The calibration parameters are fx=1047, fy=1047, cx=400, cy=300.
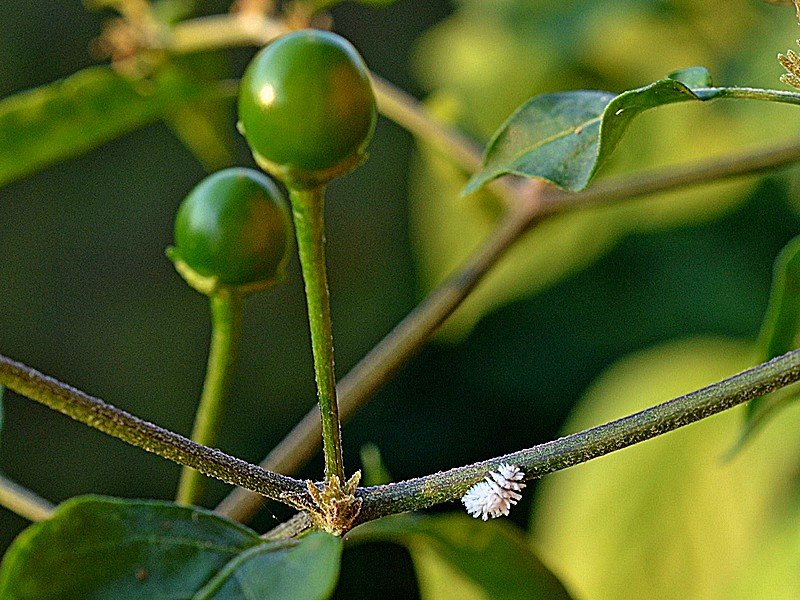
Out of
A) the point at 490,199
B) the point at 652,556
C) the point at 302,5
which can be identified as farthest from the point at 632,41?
the point at 652,556

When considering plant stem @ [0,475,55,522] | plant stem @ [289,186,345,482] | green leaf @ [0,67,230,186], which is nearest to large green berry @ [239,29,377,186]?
plant stem @ [289,186,345,482]

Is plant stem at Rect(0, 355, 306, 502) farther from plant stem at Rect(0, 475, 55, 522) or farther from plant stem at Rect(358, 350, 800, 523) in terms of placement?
plant stem at Rect(0, 475, 55, 522)

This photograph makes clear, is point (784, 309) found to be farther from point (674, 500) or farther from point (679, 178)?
point (674, 500)

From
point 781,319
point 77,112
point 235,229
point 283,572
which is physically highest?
point 77,112

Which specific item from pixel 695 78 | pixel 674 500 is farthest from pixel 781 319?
pixel 674 500

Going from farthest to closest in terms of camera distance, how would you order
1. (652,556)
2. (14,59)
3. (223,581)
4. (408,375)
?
(14,59)
(408,375)
(652,556)
(223,581)

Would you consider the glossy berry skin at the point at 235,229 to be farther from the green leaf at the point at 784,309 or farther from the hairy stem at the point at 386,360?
the green leaf at the point at 784,309

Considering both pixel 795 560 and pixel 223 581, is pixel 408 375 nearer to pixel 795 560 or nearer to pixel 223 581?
pixel 795 560
